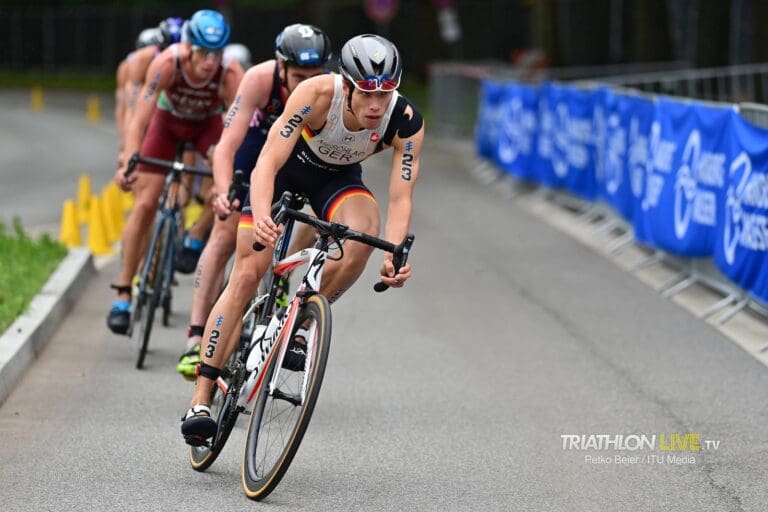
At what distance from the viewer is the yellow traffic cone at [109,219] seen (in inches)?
602

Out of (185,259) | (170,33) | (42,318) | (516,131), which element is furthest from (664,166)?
(516,131)

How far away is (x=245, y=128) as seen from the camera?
8055 mm

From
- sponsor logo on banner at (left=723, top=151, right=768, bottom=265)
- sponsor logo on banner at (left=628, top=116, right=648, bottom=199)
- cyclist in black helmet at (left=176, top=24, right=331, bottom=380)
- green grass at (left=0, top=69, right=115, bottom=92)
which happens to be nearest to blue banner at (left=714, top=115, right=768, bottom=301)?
sponsor logo on banner at (left=723, top=151, right=768, bottom=265)

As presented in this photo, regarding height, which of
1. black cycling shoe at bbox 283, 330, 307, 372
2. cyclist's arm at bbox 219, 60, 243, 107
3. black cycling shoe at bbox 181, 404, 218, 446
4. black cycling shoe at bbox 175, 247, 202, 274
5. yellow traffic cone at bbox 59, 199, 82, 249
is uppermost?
cyclist's arm at bbox 219, 60, 243, 107

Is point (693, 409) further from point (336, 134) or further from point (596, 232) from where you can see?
point (596, 232)

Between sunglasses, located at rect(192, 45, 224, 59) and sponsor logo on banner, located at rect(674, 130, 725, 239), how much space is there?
422cm

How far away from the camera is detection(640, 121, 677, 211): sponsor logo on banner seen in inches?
515

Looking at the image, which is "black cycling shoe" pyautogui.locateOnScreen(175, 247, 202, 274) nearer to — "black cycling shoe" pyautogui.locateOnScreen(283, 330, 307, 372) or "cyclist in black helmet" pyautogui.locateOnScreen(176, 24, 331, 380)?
"cyclist in black helmet" pyautogui.locateOnScreen(176, 24, 331, 380)

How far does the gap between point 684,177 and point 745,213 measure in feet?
5.83

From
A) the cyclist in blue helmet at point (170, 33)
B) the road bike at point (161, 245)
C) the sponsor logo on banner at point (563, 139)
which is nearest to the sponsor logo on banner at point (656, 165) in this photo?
the sponsor logo on banner at point (563, 139)

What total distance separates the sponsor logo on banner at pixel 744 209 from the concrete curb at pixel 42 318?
4.90m

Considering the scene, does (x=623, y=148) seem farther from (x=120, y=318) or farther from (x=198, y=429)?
(x=198, y=429)

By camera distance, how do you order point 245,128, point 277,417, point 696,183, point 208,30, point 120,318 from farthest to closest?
point 696,183 → point 120,318 → point 208,30 → point 245,128 → point 277,417

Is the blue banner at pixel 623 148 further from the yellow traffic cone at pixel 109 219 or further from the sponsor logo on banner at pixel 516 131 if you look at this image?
the yellow traffic cone at pixel 109 219
